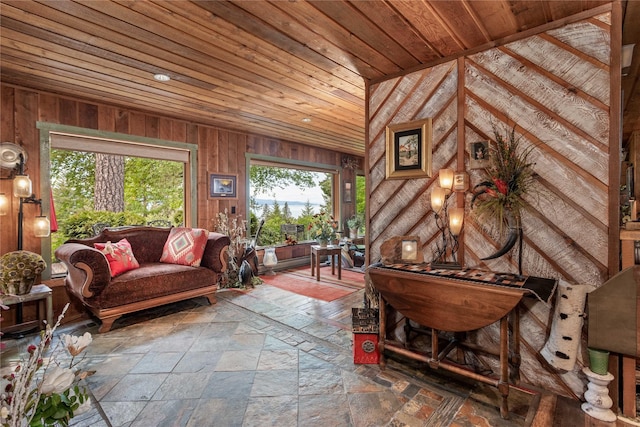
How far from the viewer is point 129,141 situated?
3.64 m

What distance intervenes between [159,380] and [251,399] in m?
0.69

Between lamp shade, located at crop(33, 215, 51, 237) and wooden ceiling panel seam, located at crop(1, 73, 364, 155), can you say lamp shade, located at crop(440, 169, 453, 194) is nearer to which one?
wooden ceiling panel seam, located at crop(1, 73, 364, 155)

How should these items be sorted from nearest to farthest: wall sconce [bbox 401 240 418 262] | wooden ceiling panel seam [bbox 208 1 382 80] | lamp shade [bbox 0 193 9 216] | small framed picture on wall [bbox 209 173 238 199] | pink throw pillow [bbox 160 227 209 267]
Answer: wooden ceiling panel seam [bbox 208 1 382 80] → wall sconce [bbox 401 240 418 262] → lamp shade [bbox 0 193 9 216] → pink throw pillow [bbox 160 227 209 267] → small framed picture on wall [bbox 209 173 238 199]

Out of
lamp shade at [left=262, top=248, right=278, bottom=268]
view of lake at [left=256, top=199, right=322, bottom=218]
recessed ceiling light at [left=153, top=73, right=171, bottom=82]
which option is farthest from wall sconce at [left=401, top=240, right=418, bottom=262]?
view of lake at [left=256, top=199, right=322, bottom=218]

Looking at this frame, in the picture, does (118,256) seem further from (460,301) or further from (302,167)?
(302,167)

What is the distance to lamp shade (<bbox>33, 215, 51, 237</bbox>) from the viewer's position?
9.34 ft

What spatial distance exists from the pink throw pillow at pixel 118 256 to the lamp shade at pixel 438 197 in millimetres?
3066

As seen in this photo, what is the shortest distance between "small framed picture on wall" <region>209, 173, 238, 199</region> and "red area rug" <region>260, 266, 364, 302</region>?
1432 millimetres

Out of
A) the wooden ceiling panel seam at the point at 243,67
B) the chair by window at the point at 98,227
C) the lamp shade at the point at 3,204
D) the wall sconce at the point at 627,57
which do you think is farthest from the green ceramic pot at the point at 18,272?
the wall sconce at the point at 627,57

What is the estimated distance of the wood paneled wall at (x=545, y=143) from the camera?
1.71m

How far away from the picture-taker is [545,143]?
188cm

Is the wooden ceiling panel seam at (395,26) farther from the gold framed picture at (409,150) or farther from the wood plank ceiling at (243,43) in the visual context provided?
the gold framed picture at (409,150)

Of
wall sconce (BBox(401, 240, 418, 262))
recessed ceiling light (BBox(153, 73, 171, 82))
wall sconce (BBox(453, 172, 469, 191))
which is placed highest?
recessed ceiling light (BBox(153, 73, 171, 82))

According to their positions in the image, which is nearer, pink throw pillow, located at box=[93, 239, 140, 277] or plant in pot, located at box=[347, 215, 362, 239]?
pink throw pillow, located at box=[93, 239, 140, 277]
